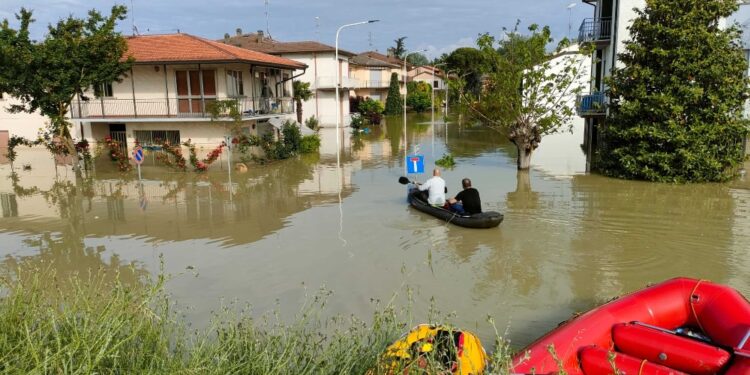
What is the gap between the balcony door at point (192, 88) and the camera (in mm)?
26531

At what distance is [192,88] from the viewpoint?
2673 cm

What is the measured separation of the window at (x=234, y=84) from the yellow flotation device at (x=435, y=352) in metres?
23.7

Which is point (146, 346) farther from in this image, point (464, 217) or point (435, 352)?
point (464, 217)

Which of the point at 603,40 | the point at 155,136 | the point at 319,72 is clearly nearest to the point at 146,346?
the point at 155,136

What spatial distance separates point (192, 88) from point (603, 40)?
19.9m

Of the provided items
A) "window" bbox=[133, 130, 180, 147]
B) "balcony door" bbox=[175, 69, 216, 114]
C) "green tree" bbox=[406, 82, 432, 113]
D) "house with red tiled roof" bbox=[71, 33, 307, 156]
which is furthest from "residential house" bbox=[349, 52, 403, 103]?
"window" bbox=[133, 130, 180, 147]

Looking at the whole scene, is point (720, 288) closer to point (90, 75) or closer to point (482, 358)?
point (482, 358)

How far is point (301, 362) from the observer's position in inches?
195

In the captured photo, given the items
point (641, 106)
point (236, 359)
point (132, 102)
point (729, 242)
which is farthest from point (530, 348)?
point (132, 102)

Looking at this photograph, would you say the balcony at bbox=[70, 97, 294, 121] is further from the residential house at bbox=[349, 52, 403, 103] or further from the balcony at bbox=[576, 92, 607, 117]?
the residential house at bbox=[349, 52, 403, 103]

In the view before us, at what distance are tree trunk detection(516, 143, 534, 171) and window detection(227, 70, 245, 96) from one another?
14.2 metres

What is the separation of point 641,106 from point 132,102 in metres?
22.6

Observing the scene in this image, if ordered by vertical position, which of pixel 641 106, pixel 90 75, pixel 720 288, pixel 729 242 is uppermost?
pixel 90 75

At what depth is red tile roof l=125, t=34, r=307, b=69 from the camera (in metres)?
25.3
